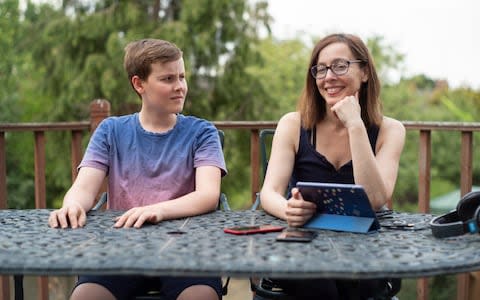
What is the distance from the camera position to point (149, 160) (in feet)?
7.21

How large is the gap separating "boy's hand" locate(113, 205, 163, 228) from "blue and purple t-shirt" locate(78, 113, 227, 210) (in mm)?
357

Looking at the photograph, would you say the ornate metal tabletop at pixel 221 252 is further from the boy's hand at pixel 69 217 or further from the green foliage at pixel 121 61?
the green foliage at pixel 121 61

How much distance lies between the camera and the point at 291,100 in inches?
600

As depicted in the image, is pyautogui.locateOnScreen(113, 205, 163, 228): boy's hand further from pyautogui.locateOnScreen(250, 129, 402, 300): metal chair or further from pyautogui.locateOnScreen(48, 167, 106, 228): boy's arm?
pyautogui.locateOnScreen(250, 129, 402, 300): metal chair

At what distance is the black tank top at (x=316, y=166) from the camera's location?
212cm

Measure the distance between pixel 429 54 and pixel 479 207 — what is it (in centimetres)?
1722

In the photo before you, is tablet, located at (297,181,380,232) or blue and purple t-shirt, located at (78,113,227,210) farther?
blue and purple t-shirt, located at (78,113,227,210)

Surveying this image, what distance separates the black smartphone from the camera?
4.99 feet

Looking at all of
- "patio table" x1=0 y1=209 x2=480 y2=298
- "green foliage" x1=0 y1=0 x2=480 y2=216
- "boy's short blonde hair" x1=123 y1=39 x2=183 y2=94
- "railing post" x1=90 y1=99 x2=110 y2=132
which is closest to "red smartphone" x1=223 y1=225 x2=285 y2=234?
"patio table" x1=0 y1=209 x2=480 y2=298

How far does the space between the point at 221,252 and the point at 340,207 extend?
421 mm

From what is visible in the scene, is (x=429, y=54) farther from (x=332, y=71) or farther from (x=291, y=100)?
(x=332, y=71)

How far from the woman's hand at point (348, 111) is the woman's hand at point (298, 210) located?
0.35 m

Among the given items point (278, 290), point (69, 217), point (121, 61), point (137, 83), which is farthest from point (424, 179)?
point (121, 61)

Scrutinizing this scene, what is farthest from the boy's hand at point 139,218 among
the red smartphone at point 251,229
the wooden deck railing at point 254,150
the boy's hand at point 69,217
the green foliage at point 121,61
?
the green foliage at point 121,61
